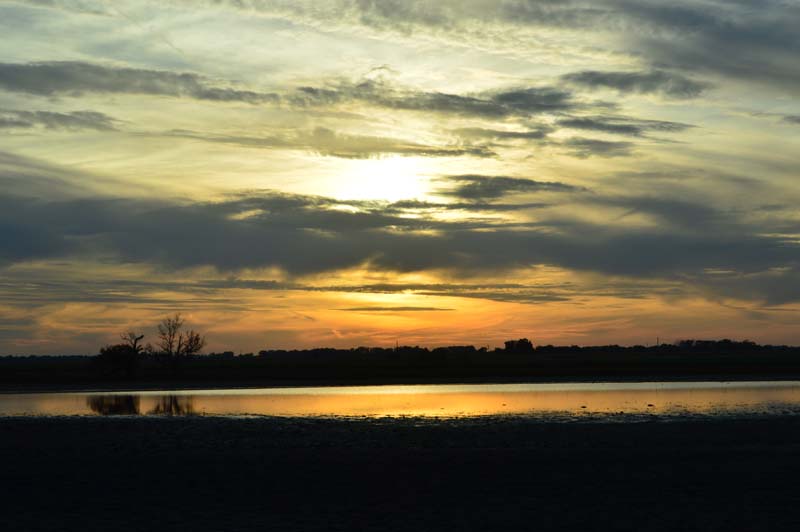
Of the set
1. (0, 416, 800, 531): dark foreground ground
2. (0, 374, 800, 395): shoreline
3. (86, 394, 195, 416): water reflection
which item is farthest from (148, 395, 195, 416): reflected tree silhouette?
(0, 374, 800, 395): shoreline

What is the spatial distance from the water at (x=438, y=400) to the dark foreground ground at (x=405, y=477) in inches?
345

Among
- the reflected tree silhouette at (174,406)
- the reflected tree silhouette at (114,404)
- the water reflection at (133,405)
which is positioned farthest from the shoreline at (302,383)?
the reflected tree silhouette at (174,406)

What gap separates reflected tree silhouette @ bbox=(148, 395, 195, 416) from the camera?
46281 millimetres

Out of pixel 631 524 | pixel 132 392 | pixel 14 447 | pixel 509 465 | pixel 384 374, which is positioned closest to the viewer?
pixel 631 524

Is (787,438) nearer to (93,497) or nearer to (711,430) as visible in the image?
(711,430)

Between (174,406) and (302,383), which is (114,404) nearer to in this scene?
(174,406)

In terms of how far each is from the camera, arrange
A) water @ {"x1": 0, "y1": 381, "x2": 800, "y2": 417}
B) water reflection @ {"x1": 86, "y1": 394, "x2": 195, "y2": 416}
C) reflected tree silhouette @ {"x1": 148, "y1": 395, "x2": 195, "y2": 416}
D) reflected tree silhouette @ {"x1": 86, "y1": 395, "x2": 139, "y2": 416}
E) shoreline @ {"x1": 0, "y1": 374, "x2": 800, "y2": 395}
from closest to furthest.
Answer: water @ {"x1": 0, "y1": 381, "x2": 800, "y2": 417}
reflected tree silhouette @ {"x1": 148, "y1": 395, "x2": 195, "y2": 416}
water reflection @ {"x1": 86, "y1": 394, "x2": 195, "y2": 416}
reflected tree silhouette @ {"x1": 86, "y1": 395, "x2": 139, "y2": 416}
shoreline @ {"x1": 0, "y1": 374, "x2": 800, "y2": 395}

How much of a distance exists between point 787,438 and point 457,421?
45.5ft

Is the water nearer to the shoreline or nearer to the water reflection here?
the water reflection

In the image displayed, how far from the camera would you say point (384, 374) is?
328 feet

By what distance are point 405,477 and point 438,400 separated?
3294cm

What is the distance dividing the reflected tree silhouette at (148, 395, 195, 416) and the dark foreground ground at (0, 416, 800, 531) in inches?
360

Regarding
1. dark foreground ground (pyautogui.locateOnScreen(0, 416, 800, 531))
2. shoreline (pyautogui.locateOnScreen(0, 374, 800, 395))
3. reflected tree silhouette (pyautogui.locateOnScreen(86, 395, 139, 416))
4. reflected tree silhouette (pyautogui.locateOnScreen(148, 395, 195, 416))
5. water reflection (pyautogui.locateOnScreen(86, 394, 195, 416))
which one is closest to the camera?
dark foreground ground (pyautogui.locateOnScreen(0, 416, 800, 531))

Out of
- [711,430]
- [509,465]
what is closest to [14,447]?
[509,465]
